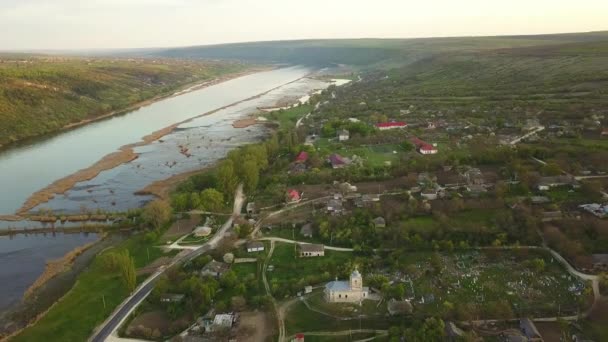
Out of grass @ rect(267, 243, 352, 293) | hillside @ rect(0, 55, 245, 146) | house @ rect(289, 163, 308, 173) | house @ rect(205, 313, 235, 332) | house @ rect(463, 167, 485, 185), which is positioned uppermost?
hillside @ rect(0, 55, 245, 146)

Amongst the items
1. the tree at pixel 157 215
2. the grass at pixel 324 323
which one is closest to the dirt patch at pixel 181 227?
the tree at pixel 157 215

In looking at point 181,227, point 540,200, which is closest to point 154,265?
point 181,227

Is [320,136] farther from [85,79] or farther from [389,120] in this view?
[85,79]

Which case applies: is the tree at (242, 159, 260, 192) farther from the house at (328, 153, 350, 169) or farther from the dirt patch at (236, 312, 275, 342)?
the dirt patch at (236, 312, 275, 342)

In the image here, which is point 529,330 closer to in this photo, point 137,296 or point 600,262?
point 600,262

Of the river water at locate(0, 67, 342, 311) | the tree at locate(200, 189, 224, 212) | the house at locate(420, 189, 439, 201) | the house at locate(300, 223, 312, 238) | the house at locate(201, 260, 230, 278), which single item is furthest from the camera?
the tree at locate(200, 189, 224, 212)

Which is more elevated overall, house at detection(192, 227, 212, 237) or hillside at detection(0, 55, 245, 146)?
hillside at detection(0, 55, 245, 146)

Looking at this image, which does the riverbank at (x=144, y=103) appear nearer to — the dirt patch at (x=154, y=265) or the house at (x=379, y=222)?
the dirt patch at (x=154, y=265)

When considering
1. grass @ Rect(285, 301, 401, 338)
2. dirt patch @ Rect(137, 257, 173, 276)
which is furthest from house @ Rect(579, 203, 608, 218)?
dirt patch @ Rect(137, 257, 173, 276)
